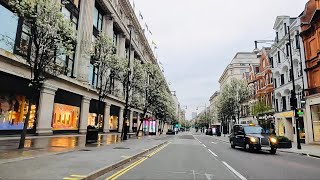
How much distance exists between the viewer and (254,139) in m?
18.4

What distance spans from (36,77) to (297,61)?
107 ft

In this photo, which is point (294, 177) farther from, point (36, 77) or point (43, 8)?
point (43, 8)

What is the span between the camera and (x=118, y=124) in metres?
45.7

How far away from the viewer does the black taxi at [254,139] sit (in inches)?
719

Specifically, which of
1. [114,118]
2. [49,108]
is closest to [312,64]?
[49,108]

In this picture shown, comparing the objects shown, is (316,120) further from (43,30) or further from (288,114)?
(43,30)

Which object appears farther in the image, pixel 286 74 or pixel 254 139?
pixel 286 74

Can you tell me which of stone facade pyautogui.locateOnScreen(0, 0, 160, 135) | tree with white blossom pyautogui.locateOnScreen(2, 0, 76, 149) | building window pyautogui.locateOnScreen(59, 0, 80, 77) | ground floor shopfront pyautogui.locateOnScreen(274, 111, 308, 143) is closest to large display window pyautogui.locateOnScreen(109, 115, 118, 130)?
stone facade pyautogui.locateOnScreen(0, 0, 160, 135)

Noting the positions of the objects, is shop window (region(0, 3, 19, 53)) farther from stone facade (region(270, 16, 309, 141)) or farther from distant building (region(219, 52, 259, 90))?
distant building (region(219, 52, 259, 90))

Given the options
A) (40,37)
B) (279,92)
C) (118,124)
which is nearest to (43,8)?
(40,37)

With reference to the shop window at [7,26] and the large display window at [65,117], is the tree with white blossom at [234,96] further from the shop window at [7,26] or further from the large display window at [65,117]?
the shop window at [7,26]

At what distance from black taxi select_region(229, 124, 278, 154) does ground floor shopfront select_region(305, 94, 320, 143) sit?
47.4 feet

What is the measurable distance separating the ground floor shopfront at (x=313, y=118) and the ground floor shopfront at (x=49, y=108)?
835 inches

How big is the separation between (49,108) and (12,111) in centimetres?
380
